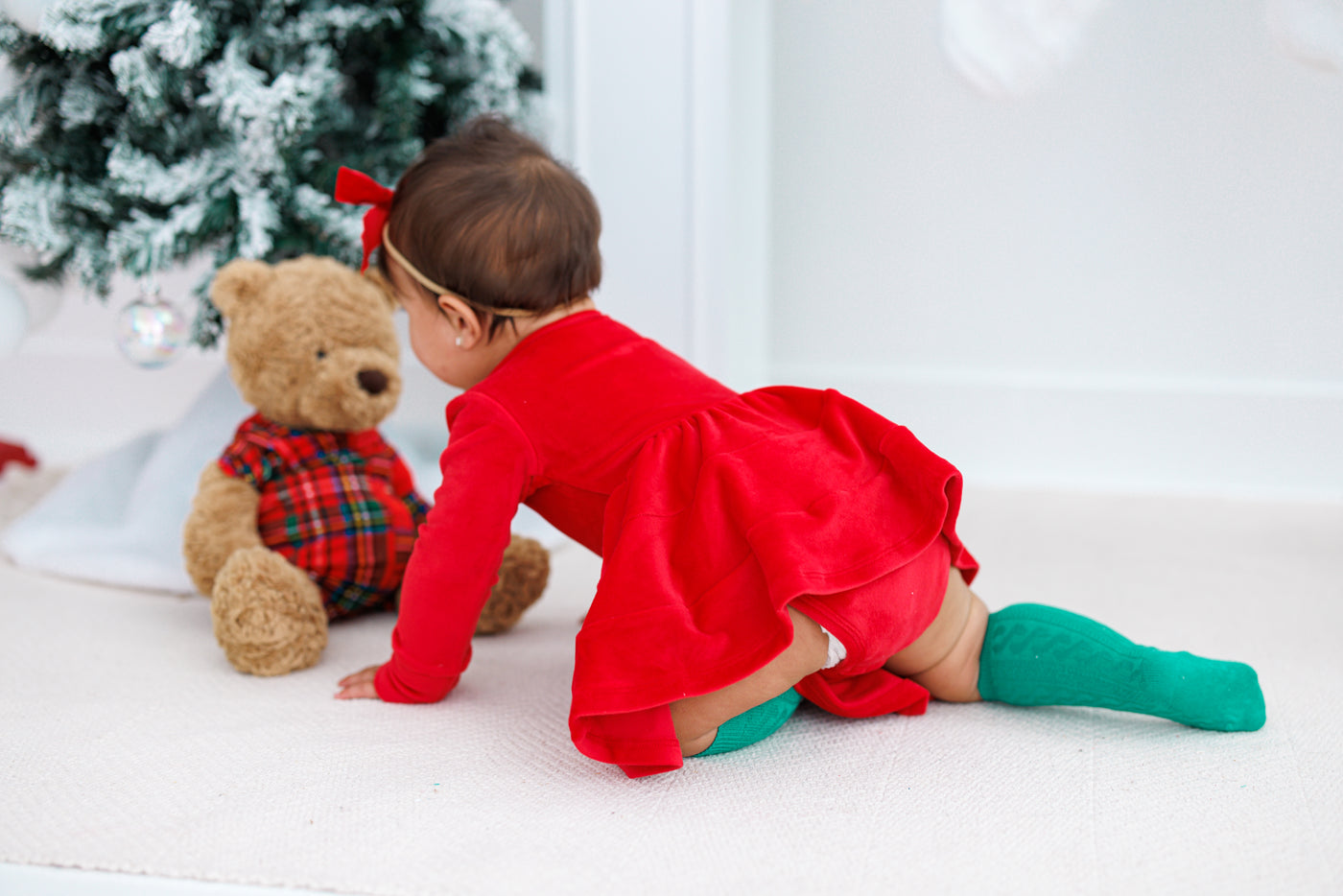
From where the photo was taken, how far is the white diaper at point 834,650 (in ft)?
2.34

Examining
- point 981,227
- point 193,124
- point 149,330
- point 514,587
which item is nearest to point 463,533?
point 514,587

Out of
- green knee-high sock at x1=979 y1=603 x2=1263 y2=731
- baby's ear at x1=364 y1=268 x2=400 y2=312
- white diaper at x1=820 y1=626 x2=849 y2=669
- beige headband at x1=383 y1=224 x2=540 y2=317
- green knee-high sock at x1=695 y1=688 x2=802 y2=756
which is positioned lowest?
green knee-high sock at x1=695 y1=688 x2=802 y2=756

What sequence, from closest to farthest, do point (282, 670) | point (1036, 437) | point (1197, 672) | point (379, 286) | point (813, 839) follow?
point (813, 839)
point (1197, 672)
point (282, 670)
point (379, 286)
point (1036, 437)

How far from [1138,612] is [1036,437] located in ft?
2.47

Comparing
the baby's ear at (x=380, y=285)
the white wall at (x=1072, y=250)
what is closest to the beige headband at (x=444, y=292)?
the baby's ear at (x=380, y=285)

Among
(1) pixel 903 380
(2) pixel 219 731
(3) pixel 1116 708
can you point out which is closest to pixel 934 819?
(3) pixel 1116 708

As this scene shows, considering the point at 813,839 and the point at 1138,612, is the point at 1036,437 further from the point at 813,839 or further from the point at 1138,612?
the point at 813,839

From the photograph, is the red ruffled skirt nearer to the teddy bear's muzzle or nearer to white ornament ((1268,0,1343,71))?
the teddy bear's muzzle

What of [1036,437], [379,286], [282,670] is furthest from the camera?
[1036,437]

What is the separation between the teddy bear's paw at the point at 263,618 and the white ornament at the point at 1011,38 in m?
1.33

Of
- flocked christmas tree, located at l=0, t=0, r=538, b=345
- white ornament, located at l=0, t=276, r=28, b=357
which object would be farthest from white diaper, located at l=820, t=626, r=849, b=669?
white ornament, located at l=0, t=276, r=28, b=357

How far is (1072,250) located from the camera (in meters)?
1.75

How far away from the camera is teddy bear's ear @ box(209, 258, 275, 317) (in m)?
1.04

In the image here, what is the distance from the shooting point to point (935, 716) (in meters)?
0.81
